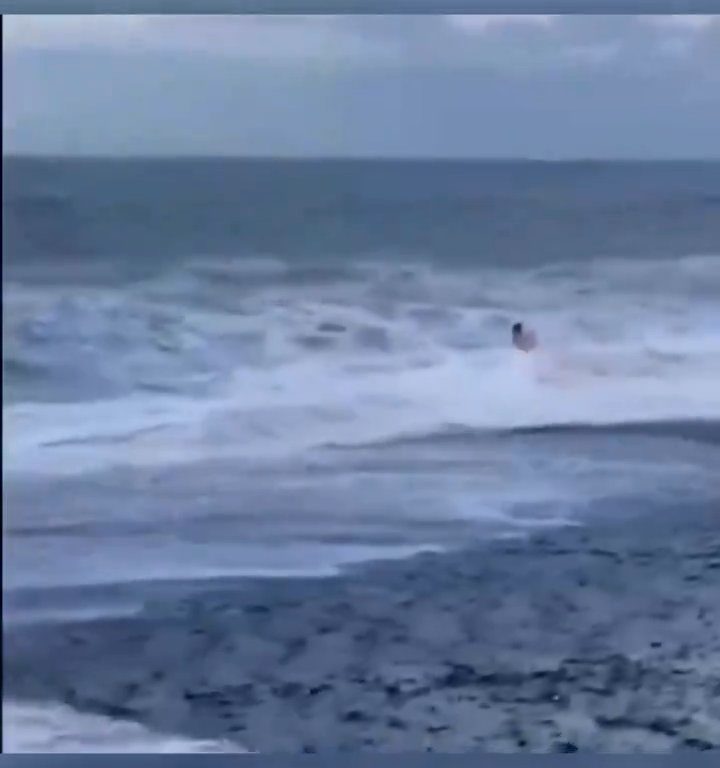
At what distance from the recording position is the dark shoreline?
1.10m

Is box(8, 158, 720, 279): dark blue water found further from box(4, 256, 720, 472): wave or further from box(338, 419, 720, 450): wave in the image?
box(338, 419, 720, 450): wave

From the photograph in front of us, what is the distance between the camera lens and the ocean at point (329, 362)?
3.57ft

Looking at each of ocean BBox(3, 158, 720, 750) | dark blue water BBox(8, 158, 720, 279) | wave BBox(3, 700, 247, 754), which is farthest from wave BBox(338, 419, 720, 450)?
wave BBox(3, 700, 247, 754)

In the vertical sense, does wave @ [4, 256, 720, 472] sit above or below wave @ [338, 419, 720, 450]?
above

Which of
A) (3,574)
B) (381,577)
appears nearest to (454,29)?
(381,577)

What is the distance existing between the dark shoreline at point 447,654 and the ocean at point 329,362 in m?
0.03

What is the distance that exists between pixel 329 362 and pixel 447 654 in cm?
27

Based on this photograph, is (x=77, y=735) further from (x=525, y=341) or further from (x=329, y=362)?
(x=525, y=341)

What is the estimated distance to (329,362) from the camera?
111 cm

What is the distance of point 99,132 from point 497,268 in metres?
0.36

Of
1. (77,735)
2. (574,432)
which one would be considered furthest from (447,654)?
(77,735)

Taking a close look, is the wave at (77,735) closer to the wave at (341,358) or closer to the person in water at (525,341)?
the wave at (341,358)

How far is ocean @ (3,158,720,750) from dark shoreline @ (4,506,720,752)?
0.03m

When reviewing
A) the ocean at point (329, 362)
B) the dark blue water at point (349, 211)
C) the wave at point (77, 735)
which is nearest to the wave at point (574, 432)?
the ocean at point (329, 362)
